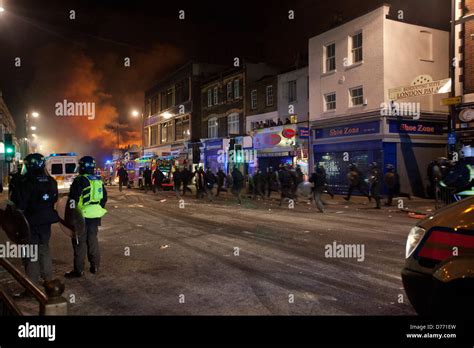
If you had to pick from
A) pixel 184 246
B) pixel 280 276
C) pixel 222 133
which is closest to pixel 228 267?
pixel 280 276

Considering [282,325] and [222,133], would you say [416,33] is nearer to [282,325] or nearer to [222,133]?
[222,133]

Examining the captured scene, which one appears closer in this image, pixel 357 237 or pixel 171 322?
pixel 171 322

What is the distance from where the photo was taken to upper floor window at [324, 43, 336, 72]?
24.3 m

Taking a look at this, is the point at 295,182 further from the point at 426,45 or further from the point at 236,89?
the point at 236,89

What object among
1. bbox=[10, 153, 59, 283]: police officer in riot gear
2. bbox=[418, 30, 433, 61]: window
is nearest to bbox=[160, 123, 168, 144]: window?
bbox=[418, 30, 433, 61]: window

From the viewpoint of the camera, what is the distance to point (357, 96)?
2295 centimetres

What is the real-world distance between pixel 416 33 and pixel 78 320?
22438mm

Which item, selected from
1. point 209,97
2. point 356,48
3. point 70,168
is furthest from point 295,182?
point 209,97

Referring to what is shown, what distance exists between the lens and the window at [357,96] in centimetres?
2267

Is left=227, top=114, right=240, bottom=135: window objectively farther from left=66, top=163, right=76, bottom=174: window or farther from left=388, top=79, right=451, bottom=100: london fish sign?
left=388, top=79, right=451, bottom=100: london fish sign

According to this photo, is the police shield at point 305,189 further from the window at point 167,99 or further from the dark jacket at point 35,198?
the window at point 167,99

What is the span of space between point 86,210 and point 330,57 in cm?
2088

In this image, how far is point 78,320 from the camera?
459 centimetres

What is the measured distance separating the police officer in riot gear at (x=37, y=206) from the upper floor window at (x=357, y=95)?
19.4 meters
